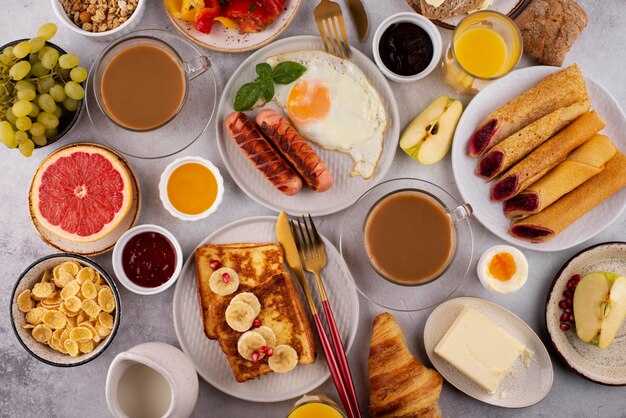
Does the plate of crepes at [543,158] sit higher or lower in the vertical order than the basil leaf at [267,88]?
higher

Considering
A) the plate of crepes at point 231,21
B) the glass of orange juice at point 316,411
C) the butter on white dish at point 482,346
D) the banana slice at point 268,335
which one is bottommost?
the glass of orange juice at point 316,411

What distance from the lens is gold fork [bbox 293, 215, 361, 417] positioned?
256 centimetres

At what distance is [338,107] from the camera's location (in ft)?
8.88

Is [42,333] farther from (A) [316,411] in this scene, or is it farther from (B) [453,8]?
(B) [453,8]

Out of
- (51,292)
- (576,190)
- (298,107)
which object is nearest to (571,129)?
(576,190)

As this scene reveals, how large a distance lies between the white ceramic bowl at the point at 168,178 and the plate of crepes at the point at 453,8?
1.25m

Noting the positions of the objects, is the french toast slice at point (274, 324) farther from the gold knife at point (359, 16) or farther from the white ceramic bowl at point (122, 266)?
the gold knife at point (359, 16)

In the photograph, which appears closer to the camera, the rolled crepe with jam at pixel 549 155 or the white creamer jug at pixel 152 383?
the white creamer jug at pixel 152 383

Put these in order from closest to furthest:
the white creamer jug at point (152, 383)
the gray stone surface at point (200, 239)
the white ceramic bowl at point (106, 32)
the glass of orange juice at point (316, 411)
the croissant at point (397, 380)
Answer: the white creamer jug at point (152, 383)
the glass of orange juice at point (316, 411)
the croissant at point (397, 380)
the white ceramic bowl at point (106, 32)
the gray stone surface at point (200, 239)

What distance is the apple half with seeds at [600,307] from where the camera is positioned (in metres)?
2.56

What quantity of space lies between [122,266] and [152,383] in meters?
0.55

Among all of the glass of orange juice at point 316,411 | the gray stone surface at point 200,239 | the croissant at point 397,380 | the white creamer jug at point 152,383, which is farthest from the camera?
the gray stone surface at point 200,239

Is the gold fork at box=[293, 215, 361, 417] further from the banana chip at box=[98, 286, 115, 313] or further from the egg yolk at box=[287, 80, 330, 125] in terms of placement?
the banana chip at box=[98, 286, 115, 313]

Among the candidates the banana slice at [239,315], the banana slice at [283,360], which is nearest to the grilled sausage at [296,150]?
the banana slice at [239,315]
